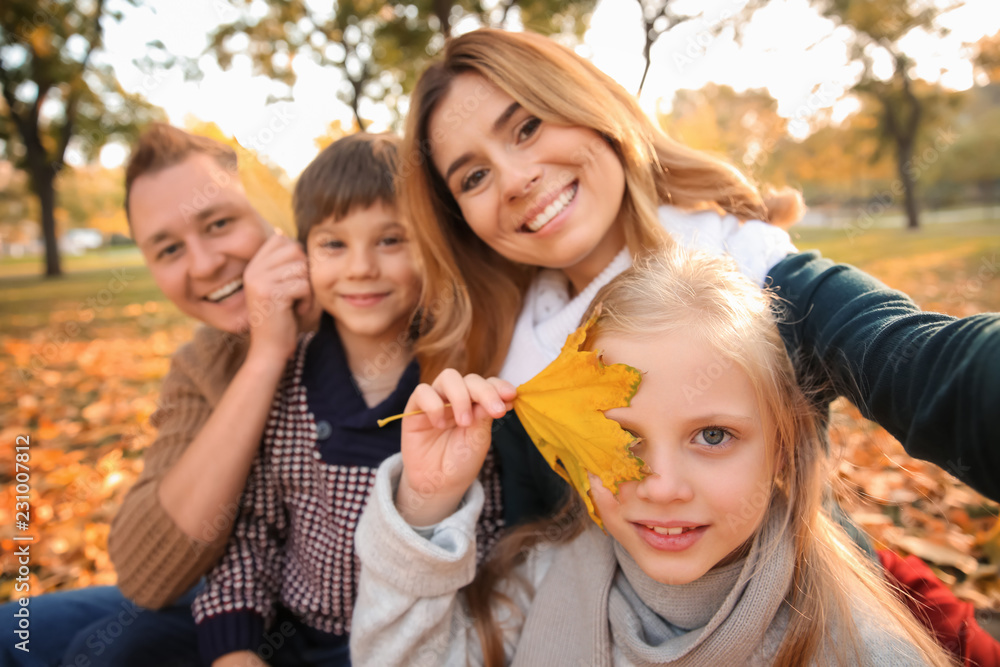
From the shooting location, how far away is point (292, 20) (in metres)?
11.2

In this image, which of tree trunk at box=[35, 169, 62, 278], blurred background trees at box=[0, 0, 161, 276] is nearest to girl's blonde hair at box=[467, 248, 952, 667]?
blurred background trees at box=[0, 0, 161, 276]

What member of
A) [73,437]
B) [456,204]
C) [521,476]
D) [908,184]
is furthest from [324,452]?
[908,184]

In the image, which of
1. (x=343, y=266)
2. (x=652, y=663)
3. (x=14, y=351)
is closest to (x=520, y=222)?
(x=343, y=266)

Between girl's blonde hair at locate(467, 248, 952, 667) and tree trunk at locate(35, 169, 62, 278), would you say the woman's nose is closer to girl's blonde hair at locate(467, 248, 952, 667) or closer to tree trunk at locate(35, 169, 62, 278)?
girl's blonde hair at locate(467, 248, 952, 667)

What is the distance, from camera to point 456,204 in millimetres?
2188

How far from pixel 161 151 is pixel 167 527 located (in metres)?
1.37

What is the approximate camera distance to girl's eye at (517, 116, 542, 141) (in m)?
1.81

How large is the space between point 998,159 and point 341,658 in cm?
3813

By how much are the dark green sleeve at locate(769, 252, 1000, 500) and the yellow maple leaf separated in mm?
523

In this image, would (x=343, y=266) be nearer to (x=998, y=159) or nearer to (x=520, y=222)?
(x=520, y=222)

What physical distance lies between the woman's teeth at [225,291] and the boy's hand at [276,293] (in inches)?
5.9

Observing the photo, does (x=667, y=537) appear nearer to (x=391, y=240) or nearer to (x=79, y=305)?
(x=391, y=240)

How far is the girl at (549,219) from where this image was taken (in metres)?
1.54

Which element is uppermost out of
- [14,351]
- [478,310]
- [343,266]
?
[343,266]
